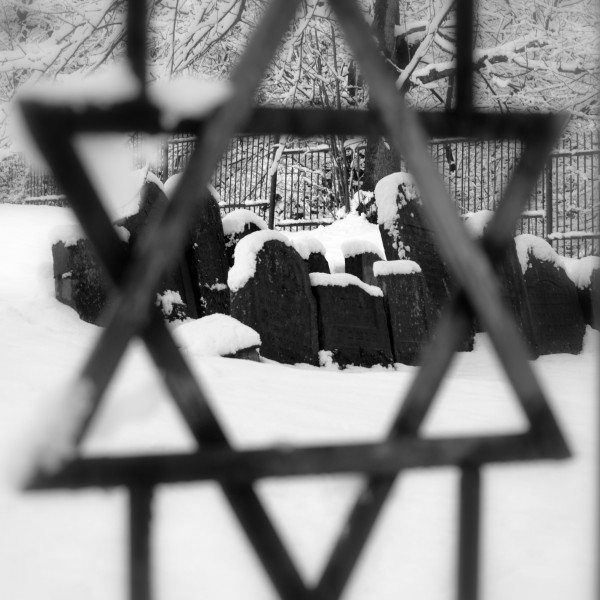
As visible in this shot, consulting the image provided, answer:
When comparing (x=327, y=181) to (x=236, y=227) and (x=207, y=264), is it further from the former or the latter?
(x=207, y=264)

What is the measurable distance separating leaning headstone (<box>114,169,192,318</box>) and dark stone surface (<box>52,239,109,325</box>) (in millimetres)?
357

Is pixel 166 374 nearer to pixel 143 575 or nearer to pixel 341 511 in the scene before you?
pixel 143 575

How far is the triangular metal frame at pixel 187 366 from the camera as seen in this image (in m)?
0.94

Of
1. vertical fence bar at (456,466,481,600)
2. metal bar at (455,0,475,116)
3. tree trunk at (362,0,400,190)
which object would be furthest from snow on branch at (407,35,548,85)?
vertical fence bar at (456,466,481,600)

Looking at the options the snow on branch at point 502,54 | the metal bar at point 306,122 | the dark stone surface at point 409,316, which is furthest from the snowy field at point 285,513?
the snow on branch at point 502,54

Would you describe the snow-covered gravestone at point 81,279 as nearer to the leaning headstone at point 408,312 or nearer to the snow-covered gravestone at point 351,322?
the snow-covered gravestone at point 351,322

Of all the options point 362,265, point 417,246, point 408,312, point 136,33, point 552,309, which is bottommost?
point 552,309

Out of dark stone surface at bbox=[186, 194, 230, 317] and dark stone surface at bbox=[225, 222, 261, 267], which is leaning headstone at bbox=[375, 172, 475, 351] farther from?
dark stone surface at bbox=[186, 194, 230, 317]

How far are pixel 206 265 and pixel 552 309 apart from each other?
10.3ft

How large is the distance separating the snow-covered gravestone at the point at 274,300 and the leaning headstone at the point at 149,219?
0.66 m

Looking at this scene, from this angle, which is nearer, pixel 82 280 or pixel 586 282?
pixel 82 280

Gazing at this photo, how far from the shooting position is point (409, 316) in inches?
234

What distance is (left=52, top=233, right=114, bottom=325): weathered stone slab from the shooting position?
5.57 meters

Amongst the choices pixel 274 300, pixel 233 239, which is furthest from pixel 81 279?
pixel 233 239
